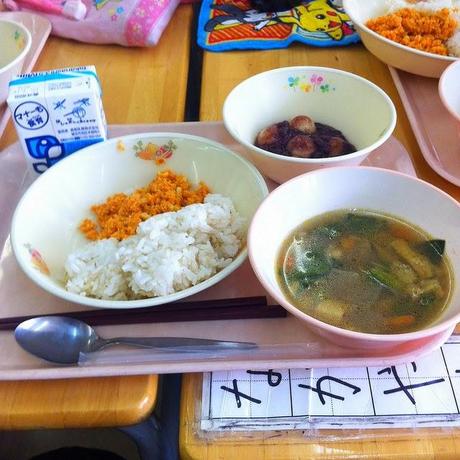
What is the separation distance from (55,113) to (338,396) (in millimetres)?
730

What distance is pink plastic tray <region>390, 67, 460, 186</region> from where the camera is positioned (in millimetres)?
1044

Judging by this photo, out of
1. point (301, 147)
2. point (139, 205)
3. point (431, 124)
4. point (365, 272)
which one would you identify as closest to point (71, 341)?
point (139, 205)

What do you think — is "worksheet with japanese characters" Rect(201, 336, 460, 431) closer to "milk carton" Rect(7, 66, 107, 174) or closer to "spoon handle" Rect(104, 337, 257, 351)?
"spoon handle" Rect(104, 337, 257, 351)

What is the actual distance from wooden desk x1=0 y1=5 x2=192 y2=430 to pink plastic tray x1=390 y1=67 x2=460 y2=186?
1.84 ft

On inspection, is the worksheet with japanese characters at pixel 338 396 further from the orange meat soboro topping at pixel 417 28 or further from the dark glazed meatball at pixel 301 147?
the orange meat soboro topping at pixel 417 28

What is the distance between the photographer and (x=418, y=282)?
0.75 metres

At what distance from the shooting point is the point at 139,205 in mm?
976

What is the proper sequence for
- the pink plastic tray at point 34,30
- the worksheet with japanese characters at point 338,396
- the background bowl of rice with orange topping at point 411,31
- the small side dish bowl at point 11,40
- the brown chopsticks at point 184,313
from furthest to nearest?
the pink plastic tray at point 34,30 → the small side dish bowl at point 11,40 → the background bowl of rice with orange topping at point 411,31 → the brown chopsticks at point 184,313 → the worksheet with japanese characters at point 338,396

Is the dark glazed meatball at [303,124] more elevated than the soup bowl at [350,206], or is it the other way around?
the soup bowl at [350,206]

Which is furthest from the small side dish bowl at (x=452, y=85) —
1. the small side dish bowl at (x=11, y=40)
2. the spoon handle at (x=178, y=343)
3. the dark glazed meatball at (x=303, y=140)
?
the small side dish bowl at (x=11, y=40)

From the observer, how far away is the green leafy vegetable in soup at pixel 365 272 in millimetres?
718

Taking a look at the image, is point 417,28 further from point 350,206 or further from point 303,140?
point 350,206

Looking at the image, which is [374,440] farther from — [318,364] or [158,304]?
[158,304]

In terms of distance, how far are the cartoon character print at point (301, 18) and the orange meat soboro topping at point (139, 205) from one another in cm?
74
